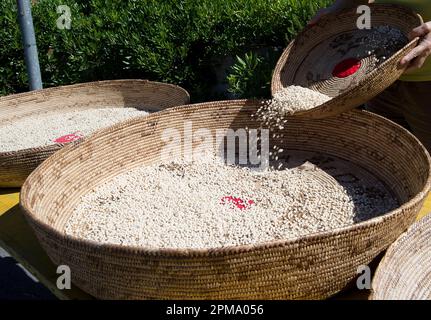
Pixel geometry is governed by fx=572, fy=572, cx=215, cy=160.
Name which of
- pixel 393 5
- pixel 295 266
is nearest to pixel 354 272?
pixel 295 266

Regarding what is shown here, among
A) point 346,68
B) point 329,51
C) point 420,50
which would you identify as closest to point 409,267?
point 420,50

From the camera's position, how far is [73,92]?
297cm

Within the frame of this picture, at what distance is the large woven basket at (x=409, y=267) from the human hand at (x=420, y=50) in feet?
1.83

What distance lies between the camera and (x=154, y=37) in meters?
3.79

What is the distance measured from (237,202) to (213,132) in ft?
1.70

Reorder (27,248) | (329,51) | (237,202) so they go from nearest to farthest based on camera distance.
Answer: (27,248)
(237,202)
(329,51)

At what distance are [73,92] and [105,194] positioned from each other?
118 cm

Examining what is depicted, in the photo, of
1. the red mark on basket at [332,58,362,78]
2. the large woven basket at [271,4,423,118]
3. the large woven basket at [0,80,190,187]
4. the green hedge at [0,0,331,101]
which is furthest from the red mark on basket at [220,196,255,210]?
the green hedge at [0,0,331,101]

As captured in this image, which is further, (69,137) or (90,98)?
(90,98)

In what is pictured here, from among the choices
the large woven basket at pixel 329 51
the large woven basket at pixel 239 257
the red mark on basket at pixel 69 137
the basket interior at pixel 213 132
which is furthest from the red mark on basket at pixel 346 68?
the red mark on basket at pixel 69 137

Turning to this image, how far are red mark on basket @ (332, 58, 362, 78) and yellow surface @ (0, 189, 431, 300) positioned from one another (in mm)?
653

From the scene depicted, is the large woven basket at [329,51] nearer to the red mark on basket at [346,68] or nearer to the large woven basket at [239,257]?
the red mark on basket at [346,68]

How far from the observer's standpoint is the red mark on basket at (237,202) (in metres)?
1.77

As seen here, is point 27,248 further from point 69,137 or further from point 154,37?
point 154,37
